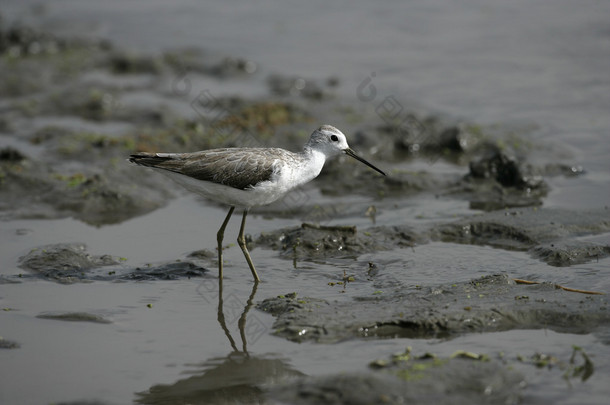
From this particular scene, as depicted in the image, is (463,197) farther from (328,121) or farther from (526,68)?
(526,68)

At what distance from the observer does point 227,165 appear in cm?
909

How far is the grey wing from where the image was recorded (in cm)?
898

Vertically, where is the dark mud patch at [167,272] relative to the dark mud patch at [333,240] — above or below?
below

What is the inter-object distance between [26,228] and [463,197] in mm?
6065

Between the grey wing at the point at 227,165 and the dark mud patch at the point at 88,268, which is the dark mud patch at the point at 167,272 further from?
the grey wing at the point at 227,165

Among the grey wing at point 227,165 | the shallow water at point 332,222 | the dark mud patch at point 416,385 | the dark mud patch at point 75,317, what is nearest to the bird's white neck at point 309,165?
the grey wing at point 227,165

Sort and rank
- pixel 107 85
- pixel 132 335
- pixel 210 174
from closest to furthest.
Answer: pixel 132 335 < pixel 210 174 < pixel 107 85

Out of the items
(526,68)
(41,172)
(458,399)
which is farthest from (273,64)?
(458,399)

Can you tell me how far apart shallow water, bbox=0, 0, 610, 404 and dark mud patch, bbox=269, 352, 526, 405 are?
0.26 meters

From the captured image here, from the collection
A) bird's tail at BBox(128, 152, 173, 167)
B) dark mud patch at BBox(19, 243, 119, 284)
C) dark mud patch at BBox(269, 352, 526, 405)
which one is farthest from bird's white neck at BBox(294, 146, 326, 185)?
dark mud patch at BBox(269, 352, 526, 405)

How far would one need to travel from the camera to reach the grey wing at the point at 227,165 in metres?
8.98

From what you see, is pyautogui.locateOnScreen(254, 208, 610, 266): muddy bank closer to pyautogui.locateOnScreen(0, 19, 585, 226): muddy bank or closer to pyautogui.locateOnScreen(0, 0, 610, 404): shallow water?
pyautogui.locateOnScreen(0, 0, 610, 404): shallow water

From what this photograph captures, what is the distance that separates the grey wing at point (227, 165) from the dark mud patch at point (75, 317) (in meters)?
1.99

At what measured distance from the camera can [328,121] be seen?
14.7m
